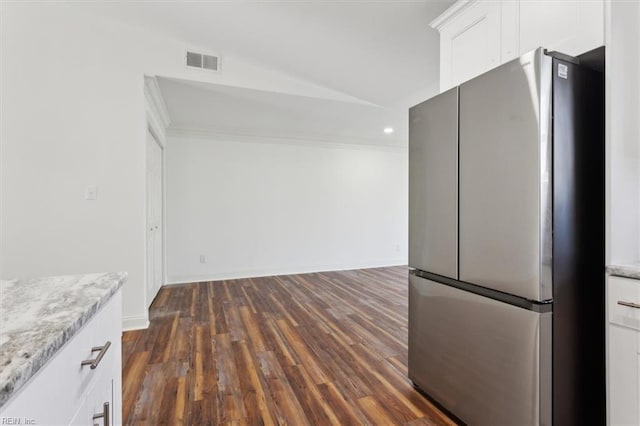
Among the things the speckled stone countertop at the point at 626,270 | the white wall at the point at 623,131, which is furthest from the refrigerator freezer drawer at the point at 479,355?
the white wall at the point at 623,131

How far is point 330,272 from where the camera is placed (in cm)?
568

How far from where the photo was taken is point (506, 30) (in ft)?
5.69

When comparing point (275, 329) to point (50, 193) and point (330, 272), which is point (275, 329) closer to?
point (50, 193)

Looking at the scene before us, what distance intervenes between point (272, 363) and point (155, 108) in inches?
124

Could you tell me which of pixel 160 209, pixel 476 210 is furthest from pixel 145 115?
pixel 476 210

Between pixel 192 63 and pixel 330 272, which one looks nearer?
pixel 192 63

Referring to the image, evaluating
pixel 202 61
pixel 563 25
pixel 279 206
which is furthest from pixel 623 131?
pixel 279 206

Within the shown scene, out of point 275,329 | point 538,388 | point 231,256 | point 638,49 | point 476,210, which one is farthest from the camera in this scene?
point 231,256

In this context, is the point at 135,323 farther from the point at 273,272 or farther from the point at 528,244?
the point at 528,244

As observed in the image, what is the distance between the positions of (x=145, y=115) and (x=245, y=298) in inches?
94.8

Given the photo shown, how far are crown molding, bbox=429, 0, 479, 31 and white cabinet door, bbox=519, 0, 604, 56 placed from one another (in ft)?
1.27

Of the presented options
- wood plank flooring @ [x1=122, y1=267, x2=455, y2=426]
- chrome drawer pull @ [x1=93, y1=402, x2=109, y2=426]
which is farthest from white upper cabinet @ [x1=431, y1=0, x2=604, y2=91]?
chrome drawer pull @ [x1=93, y1=402, x2=109, y2=426]

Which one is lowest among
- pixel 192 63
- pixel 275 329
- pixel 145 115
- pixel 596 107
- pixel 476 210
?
pixel 275 329

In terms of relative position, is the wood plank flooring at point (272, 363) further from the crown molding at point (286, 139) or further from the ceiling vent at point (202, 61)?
the ceiling vent at point (202, 61)
